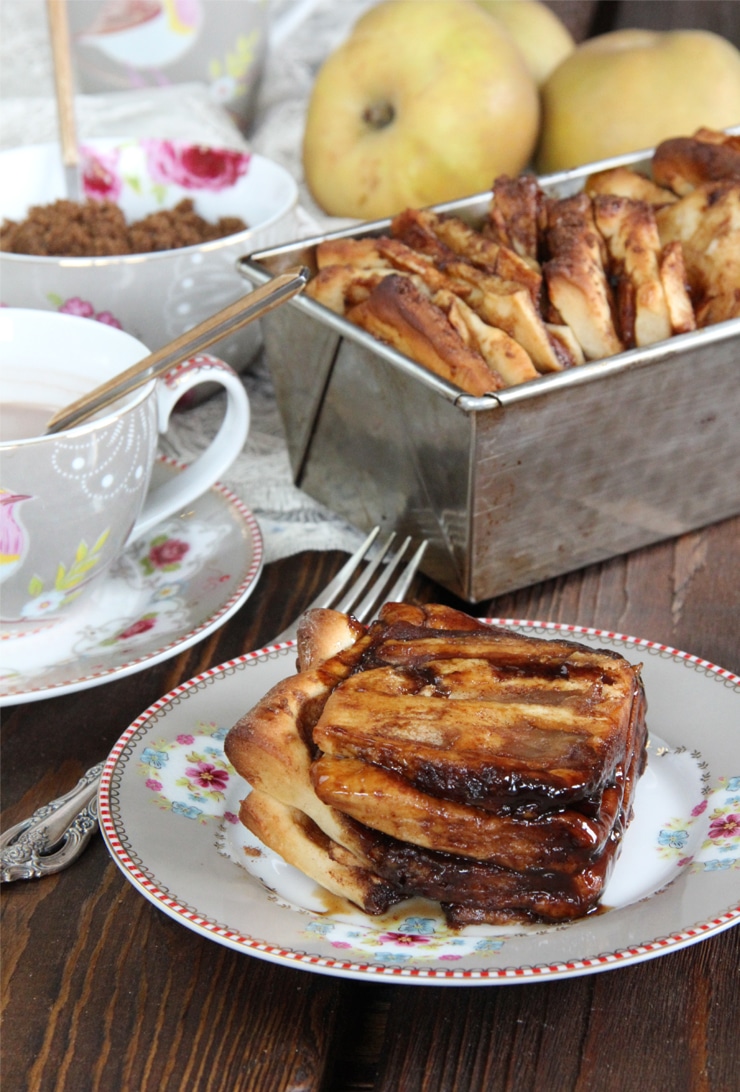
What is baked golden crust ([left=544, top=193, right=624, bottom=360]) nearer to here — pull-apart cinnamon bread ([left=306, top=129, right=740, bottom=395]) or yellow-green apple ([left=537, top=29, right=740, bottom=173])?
pull-apart cinnamon bread ([left=306, top=129, right=740, bottom=395])

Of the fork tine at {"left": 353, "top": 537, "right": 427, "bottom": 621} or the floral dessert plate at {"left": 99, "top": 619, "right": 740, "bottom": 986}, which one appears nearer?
the floral dessert plate at {"left": 99, "top": 619, "right": 740, "bottom": 986}

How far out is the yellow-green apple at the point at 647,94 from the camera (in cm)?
179

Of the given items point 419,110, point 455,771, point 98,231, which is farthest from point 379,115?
point 455,771

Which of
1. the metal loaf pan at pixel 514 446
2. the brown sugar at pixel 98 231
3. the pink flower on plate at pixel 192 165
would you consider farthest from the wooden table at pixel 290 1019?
the pink flower on plate at pixel 192 165

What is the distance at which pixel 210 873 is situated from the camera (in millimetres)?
762

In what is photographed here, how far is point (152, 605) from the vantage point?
3.70 ft

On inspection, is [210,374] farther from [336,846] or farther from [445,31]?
[445,31]

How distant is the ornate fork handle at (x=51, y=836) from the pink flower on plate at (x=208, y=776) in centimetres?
8

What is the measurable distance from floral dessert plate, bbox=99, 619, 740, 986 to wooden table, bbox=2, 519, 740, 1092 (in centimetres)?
5

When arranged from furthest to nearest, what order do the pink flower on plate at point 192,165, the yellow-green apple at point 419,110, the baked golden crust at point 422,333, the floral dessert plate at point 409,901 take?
the yellow-green apple at point 419,110 < the pink flower on plate at point 192,165 < the baked golden crust at point 422,333 < the floral dessert plate at point 409,901

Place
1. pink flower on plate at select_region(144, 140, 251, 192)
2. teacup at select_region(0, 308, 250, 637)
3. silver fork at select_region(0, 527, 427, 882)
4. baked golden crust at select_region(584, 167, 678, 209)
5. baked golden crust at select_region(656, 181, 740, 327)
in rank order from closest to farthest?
silver fork at select_region(0, 527, 427, 882), teacup at select_region(0, 308, 250, 637), baked golden crust at select_region(656, 181, 740, 327), baked golden crust at select_region(584, 167, 678, 209), pink flower on plate at select_region(144, 140, 251, 192)

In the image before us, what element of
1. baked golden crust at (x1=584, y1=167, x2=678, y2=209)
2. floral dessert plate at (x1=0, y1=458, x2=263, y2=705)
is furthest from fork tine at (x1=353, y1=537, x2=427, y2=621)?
baked golden crust at (x1=584, y1=167, x2=678, y2=209)

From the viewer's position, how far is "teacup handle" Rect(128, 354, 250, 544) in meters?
1.15

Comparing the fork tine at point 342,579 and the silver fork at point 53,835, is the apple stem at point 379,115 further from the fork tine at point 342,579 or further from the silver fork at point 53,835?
the silver fork at point 53,835
